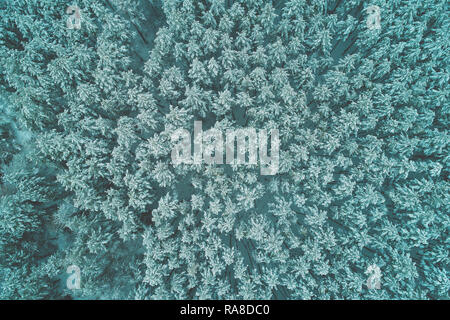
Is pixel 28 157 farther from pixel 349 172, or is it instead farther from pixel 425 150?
pixel 425 150

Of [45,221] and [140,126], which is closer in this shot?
[140,126]

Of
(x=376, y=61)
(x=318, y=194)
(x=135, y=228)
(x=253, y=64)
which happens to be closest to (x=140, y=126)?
(x=135, y=228)

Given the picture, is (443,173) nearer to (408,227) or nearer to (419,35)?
(408,227)

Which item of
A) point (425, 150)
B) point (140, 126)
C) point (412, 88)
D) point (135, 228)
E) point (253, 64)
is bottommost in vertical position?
point (135, 228)
